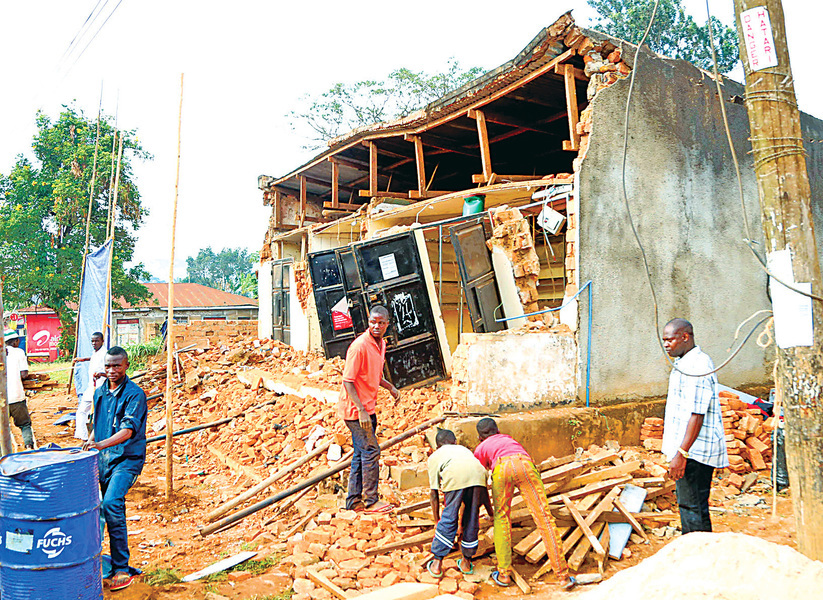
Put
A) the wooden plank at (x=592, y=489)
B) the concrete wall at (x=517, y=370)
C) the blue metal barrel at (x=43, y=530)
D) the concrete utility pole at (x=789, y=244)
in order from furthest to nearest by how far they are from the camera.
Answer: the concrete wall at (x=517, y=370)
the wooden plank at (x=592, y=489)
the blue metal barrel at (x=43, y=530)
the concrete utility pole at (x=789, y=244)

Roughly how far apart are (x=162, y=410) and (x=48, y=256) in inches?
633

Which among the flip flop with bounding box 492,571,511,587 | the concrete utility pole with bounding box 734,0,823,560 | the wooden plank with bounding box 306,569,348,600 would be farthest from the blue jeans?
the concrete utility pole with bounding box 734,0,823,560

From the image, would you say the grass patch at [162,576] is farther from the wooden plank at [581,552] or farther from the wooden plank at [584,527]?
the wooden plank at [584,527]

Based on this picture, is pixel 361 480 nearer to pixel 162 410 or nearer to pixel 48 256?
pixel 162 410

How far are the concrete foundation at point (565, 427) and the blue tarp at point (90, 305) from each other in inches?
258

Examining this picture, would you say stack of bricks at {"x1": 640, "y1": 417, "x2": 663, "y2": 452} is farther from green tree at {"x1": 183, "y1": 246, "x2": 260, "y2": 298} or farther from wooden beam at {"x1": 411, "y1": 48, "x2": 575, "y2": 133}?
green tree at {"x1": 183, "y1": 246, "x2": 260, "y2": 298}

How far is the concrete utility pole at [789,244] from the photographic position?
2.72 metres

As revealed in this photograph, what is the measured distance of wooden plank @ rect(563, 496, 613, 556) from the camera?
4523 millimetres

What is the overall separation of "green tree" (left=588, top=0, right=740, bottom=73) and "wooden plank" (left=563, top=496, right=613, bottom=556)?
88.0ft

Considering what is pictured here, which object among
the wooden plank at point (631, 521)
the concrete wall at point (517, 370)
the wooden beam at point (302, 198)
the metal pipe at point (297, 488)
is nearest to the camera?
the wooden plank at point (631, 521)

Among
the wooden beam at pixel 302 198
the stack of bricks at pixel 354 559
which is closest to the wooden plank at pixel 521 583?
the stack of bricks at pixel 354 559

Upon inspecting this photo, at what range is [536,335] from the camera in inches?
267

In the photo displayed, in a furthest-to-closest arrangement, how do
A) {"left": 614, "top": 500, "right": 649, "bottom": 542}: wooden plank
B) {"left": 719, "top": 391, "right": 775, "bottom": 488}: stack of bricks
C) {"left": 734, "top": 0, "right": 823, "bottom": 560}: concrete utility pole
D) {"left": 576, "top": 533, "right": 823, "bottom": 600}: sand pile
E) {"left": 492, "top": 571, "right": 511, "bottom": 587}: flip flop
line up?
1. {"left": 719, "top": 391, "right": 775, "bottom": 488}: stack of bricks
2. {"left": 614, "top": 500, "right": 649, "bottom": 542}: wooden plank
3. {"left": 492, "top": 571, "right": 511, "bottom": 587}: flip flop
4. {"left": 734, "top": 0, "right": 823, "bottom": 560}: concrete utility pole
5. {"left": 576, "top": 533, "right": 823, "bottom": 600}: sand pile

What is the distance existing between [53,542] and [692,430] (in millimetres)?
4005
